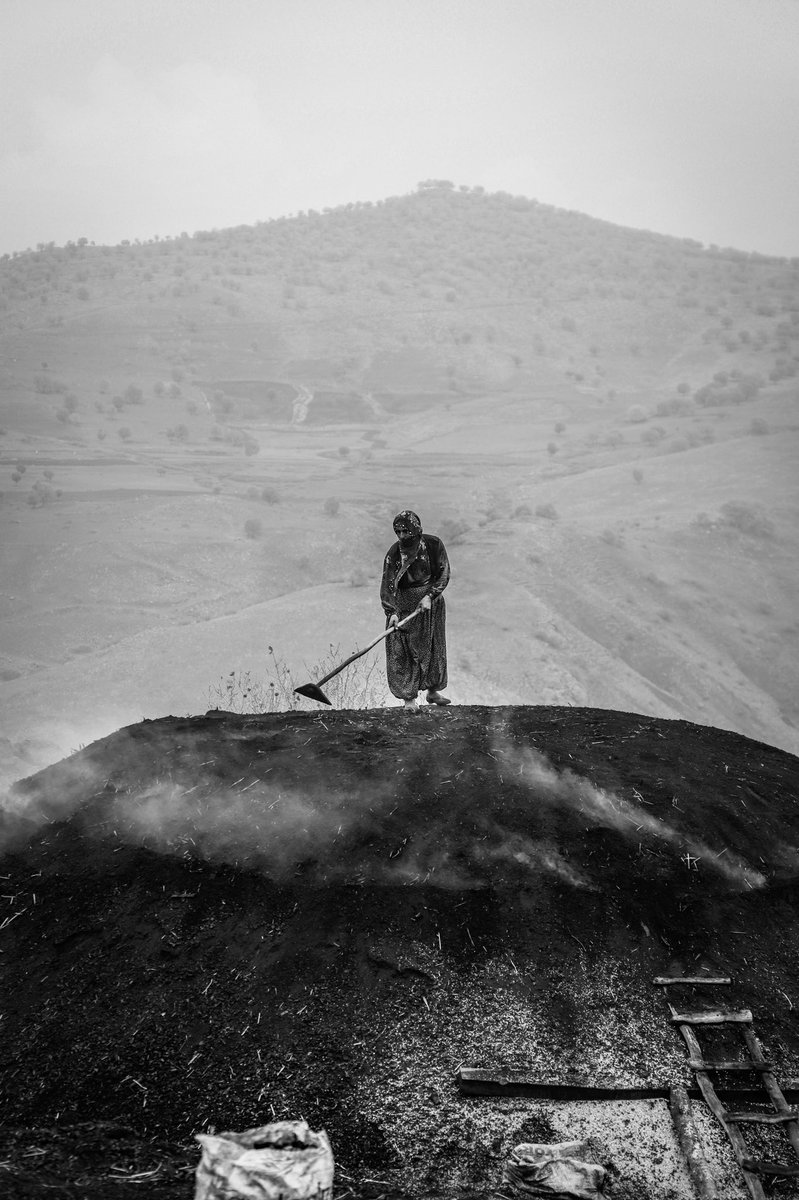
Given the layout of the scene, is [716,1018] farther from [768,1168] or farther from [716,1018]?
[768,1168]

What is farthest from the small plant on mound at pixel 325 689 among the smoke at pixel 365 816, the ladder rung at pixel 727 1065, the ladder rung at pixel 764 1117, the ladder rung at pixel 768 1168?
the ladder rung at pixel 768 1168

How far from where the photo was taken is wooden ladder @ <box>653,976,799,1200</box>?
10.7 ft

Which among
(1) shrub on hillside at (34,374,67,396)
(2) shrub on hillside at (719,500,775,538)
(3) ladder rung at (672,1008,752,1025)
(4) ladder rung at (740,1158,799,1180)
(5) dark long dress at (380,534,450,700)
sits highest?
Answer: (1) shrub on hillside at (34,374,67,396)

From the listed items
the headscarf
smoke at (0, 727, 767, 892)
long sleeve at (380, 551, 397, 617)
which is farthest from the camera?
long sleeve at (380, 551, 397, 617)

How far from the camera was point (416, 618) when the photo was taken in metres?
7.71

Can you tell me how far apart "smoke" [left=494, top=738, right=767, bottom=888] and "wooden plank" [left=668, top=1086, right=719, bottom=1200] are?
1551 millimetres

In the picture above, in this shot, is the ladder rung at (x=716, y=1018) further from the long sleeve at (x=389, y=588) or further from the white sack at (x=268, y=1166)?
the long sleeve at (x=389, y=588)

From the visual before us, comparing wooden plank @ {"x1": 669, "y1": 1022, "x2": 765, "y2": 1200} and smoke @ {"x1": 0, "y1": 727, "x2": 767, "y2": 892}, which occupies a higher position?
smoke @ {"x1": 0, "y1": 727, "x2": 767, "y2": 892}

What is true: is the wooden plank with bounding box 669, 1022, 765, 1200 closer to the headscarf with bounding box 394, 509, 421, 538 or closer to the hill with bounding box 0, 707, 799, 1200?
the hill with bounding box 0, 707, 799, 1200

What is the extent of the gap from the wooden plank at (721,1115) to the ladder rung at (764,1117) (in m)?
0.04

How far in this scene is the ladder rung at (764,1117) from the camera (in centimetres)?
339

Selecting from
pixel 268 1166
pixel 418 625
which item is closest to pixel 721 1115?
pixel 268 1166

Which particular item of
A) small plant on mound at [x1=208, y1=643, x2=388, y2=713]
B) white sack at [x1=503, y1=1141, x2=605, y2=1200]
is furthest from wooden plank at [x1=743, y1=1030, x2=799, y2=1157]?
small plant on mound at [x1=208, y1=643, x2=388, y2=713]

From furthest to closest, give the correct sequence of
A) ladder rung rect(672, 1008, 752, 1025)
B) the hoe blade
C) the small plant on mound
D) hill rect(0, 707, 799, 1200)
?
the small plant on mound → the hoe blade → ladder rung rect(672, 1008, 752, 1025) → hill rect(0, 707, 799, 1200)
